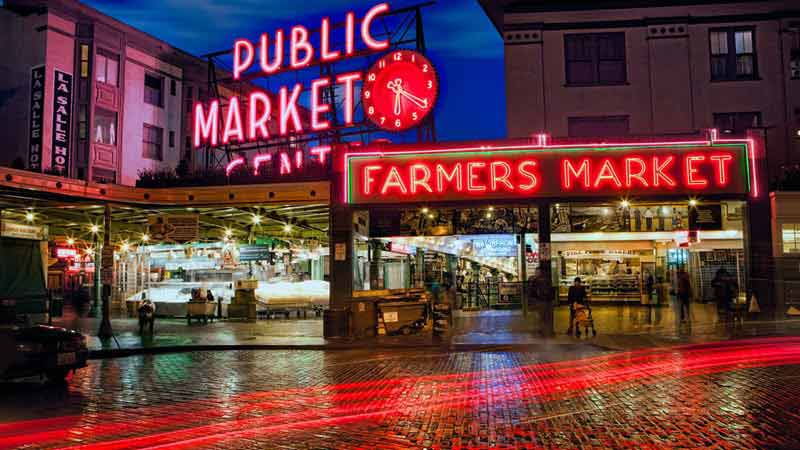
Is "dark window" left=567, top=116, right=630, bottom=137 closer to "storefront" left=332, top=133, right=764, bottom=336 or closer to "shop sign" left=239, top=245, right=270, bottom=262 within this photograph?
"storefront" left=332, top=133, right=764, bottom=336

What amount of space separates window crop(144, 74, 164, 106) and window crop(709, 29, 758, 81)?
100 ft

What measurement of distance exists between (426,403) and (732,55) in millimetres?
23738

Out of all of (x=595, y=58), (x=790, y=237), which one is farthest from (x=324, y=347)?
(x=595, y=58)

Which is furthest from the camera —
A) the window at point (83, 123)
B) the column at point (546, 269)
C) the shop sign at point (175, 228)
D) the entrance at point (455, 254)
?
the window at point (83, 123)

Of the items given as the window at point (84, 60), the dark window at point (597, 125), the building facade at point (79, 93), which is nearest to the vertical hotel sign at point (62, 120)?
the building facade at point (79, 93)

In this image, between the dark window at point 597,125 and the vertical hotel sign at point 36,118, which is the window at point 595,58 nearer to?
the dark window at point 597,125

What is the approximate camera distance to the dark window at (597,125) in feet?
88.3

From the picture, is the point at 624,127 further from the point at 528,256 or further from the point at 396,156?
the point at 396,156

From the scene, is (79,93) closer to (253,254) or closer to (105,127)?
(105,127)

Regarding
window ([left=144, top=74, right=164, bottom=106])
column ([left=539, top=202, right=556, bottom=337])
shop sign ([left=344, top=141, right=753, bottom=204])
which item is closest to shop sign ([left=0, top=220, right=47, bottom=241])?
shop sign ([left=344, top=141, right=753, bottom=204])

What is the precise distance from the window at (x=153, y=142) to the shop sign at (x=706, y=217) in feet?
99.6

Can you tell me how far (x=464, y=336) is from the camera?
19.2 meters

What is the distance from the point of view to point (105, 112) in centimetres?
3662

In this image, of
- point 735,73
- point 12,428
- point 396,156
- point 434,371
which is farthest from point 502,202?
point 12,428
